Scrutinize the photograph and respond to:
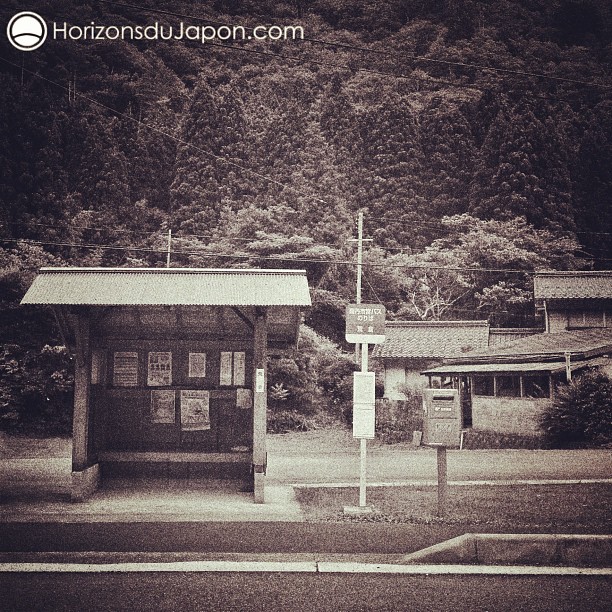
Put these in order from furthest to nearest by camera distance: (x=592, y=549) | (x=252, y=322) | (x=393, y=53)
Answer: (x=393, y=53) → (x=252, y=322) → (x=592, y=549)

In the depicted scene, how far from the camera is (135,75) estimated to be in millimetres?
28688

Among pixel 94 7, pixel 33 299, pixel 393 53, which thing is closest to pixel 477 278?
pixel 393 53

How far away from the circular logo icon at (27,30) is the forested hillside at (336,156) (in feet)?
39.4

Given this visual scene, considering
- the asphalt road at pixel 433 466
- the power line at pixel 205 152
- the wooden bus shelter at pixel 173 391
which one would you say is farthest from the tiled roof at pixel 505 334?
the wooden bus shelter at pixel 173 391

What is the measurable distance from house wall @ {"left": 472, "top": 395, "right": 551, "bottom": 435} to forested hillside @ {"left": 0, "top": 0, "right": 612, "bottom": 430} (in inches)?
385

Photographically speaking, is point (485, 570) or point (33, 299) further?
point (33, 299)

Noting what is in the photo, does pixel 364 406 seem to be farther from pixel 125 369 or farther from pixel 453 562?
pixel 125 369

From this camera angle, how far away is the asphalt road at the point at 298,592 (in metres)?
4.28

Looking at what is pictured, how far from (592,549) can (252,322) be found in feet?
16.6

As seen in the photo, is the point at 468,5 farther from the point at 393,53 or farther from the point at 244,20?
the point at 244,20

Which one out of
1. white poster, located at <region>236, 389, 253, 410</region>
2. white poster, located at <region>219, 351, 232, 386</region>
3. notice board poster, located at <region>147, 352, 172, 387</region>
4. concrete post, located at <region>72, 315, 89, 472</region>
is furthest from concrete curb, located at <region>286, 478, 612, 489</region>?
concrete post, located at <region>72, 315, 89, 472</region>

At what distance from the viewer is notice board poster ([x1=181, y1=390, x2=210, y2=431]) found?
1012 centimetres

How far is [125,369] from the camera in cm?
1008

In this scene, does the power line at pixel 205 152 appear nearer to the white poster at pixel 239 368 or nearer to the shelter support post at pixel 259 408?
the white poster at pixel 239 368
